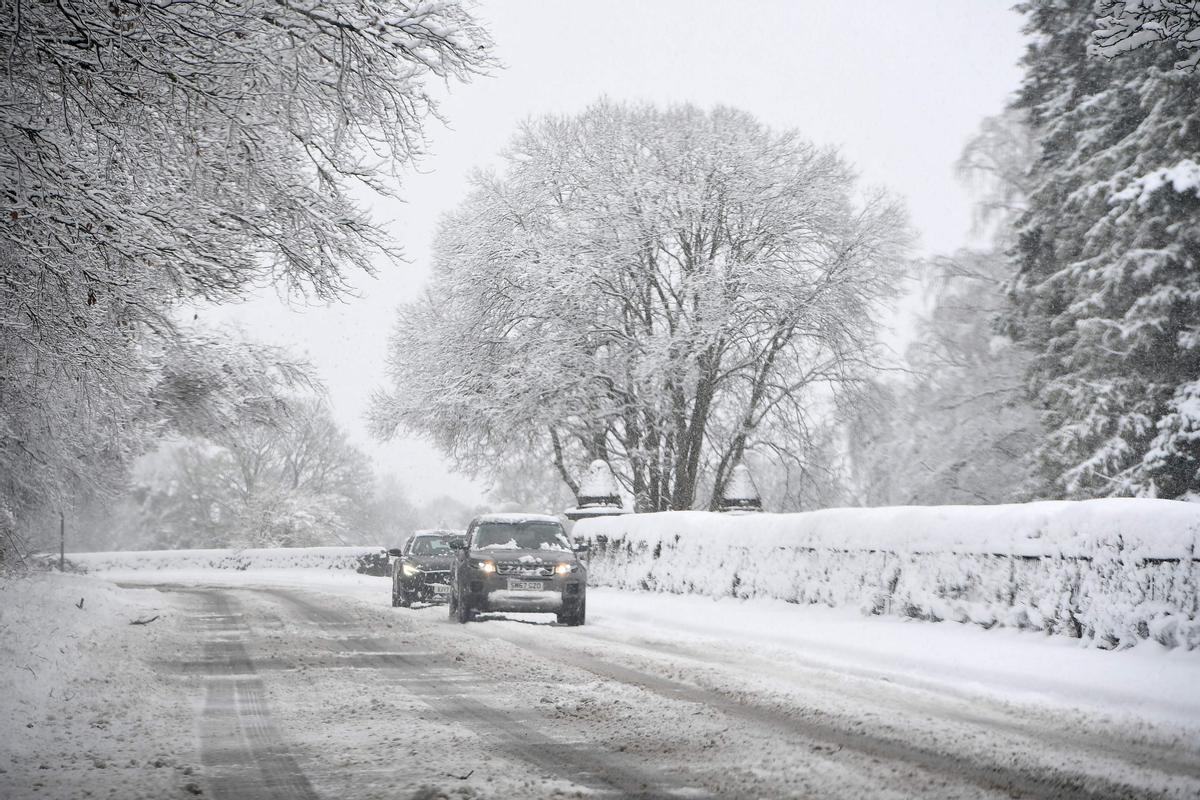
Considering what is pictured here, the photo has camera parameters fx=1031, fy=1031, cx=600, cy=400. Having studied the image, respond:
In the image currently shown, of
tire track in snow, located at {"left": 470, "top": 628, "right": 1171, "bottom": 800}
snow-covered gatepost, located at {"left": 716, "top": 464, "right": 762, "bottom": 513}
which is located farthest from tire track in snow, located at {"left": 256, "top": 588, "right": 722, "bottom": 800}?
snow-covered gatepost, located at {"left": 716, "top": 464, "right": 762, "bottom": 513}

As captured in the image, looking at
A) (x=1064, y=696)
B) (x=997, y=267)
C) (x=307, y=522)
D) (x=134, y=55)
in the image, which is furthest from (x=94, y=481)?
(x=307, y=522)

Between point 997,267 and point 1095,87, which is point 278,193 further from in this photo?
point 997,267

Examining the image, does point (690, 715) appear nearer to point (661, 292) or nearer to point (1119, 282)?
point (1119, 282)

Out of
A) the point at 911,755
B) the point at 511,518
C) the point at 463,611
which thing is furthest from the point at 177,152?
the point at 511,518

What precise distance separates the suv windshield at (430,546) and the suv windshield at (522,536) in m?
5.48

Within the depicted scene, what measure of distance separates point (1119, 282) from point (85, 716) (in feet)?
69.5

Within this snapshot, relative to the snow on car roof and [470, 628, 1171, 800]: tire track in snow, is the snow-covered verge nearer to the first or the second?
[470, 628, 1171, 800]: tire track in snow

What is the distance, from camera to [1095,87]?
26375 millimetres

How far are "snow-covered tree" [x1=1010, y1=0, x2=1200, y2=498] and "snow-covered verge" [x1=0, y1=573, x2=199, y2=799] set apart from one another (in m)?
18.8

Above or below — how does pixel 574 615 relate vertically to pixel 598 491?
below

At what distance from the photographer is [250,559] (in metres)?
58.4

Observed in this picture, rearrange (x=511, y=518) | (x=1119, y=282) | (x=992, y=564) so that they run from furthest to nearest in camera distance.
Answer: (x=1119, y=282)
(x=511, y=518)
(x=992, y=564)

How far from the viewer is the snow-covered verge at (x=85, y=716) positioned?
5547 millimetres

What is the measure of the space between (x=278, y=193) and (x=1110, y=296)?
18738 millimetres
